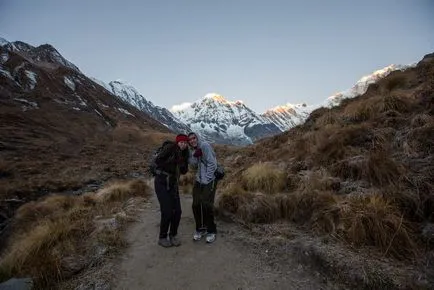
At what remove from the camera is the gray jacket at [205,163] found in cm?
694

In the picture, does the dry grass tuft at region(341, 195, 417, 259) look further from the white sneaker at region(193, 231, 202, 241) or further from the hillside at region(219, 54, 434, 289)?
the white sneaker at region(193, 231, 202, 241)

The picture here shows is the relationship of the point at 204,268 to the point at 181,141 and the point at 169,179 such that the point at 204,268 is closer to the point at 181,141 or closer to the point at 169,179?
the point at 169,179

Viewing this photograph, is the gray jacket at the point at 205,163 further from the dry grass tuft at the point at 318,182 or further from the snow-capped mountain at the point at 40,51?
the snow-capped mountain at the point at 40,51

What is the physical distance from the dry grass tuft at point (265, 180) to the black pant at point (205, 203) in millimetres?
2081

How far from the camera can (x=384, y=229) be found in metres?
5.38

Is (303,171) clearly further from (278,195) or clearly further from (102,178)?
(102,178)

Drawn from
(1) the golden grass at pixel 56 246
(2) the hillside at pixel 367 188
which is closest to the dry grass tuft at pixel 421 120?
(2) the hillside at pixel 367 188

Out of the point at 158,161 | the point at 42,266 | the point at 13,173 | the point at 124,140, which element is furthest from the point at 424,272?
the point at 124,140

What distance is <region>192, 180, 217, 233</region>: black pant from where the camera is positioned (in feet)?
22.8

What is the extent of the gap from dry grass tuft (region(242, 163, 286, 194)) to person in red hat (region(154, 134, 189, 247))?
263 cm

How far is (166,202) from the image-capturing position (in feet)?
22.2

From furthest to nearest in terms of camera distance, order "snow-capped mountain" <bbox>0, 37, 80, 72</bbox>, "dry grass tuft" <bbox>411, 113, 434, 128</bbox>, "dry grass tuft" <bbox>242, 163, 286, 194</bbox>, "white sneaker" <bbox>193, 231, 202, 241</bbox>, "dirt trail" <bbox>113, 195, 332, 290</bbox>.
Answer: "snow-capped mountain" <bbox>0, 37, 80, 72</bbox>, "dry grass tuft" <bbox>242, 163, 286, 194</bbox>, "dry grass tuft" <bbox>411, 113, 434, 128</bbox>, "white sneaker" <bbox>193, 231, 202, 241</bbox>, "dirt trail" <bbox>113, 195, 332, 290</bbox>

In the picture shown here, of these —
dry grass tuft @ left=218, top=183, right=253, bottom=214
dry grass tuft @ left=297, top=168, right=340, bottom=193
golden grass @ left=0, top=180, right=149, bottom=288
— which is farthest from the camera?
dry grass tuft @ left=218, top=183, right=253, bottom=214

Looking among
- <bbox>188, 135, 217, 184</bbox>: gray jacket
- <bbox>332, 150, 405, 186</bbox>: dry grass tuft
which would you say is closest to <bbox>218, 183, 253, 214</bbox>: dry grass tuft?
<bbox>188, 135, 217, 184</bbox>: gray jacket
